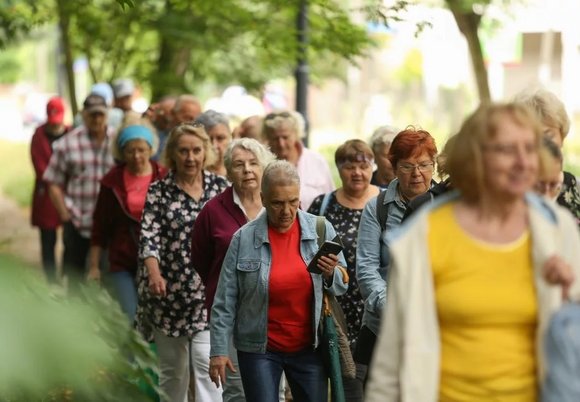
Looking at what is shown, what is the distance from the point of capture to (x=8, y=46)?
7.11 meters

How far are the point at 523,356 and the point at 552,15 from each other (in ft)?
101

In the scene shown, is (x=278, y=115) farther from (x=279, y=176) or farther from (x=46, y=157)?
(x=46, y=157)

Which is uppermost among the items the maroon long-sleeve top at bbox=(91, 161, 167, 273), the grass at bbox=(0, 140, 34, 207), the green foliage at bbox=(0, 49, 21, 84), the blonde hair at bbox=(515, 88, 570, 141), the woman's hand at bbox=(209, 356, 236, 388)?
the green foliage at bbox=(0, 49, 21, 84)

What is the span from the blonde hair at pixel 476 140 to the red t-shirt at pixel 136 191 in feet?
19.4

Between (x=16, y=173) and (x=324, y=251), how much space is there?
30.1m

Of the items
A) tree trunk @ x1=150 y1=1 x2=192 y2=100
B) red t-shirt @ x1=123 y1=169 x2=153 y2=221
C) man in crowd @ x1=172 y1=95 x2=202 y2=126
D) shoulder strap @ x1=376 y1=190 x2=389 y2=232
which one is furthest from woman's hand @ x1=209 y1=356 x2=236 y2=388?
tree trunk @ x1=150 y1=1 x2=192 y2=100

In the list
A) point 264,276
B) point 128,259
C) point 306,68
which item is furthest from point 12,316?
point 306,68

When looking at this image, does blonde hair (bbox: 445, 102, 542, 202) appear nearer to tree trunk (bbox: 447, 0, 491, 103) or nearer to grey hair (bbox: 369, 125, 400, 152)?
grey hair (bbox: 369, 125, 400, 152)

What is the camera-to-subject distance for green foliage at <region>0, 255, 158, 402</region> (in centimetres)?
255

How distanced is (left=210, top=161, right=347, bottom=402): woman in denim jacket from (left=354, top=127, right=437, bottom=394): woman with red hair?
0.59 feet

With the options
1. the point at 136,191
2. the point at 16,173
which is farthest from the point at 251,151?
the point at 16,173

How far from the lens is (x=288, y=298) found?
6.99 meters

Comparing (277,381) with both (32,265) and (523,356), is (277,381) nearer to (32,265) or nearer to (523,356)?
(523,356)

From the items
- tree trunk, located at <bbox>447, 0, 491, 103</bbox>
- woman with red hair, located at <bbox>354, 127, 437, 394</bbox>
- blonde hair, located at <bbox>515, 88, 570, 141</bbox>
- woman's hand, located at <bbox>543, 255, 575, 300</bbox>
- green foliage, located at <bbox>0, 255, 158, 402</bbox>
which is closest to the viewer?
green foliage, located at <bbox>0, 255, 158, 402</bbox>
